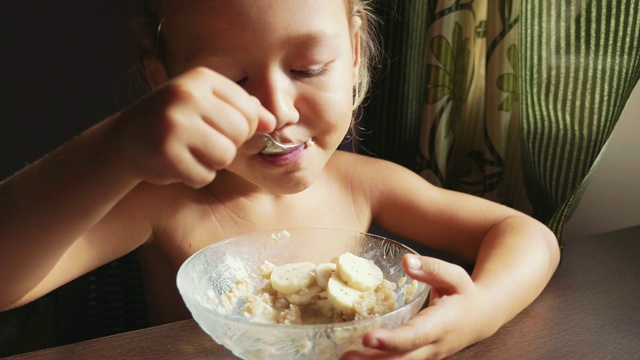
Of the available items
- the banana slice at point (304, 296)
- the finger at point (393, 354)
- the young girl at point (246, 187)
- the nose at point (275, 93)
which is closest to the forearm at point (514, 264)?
the young girl at point (246, 187)

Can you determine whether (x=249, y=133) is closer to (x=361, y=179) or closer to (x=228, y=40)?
(x=228, y=40)

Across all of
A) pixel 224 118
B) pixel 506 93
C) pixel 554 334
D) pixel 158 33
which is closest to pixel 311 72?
pixel 158 33

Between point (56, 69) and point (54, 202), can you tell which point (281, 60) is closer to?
point (54, 202)

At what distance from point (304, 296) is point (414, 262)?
0.14 metres

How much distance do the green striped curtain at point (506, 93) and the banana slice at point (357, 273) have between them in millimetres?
562

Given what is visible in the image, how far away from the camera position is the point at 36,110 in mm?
1224

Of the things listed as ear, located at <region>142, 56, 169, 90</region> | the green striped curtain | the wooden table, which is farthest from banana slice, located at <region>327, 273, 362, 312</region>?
the green striped curtain

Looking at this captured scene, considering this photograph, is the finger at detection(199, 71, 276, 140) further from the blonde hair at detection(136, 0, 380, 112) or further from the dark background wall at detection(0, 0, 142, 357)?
the dark background wall at detection(0, 0, 142, 357)

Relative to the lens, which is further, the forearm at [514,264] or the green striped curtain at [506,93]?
the green striped curtain at [506,93]

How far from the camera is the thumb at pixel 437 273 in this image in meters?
0.72

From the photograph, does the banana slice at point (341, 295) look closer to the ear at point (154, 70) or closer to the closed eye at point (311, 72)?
the closed eye at point (311, 72)

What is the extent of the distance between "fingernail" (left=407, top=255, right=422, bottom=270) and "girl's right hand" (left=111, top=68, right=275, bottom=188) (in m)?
0.23

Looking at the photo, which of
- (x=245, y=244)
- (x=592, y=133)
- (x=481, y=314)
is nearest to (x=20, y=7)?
(x=245, y=244)

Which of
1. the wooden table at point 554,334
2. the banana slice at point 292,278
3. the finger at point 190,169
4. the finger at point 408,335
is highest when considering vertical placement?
the finger at point 190,169
